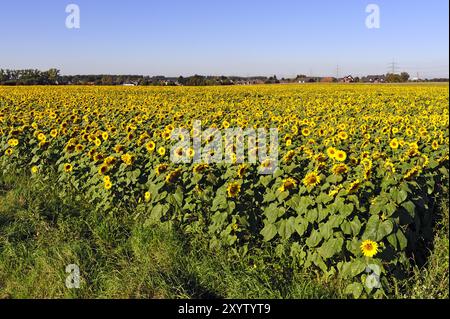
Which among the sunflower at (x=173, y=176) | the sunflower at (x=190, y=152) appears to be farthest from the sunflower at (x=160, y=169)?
the sunflower at (x=190, y=152)

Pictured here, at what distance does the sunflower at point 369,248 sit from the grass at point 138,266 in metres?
0.34

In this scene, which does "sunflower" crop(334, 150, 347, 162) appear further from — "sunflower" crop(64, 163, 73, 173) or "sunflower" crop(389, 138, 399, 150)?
"sunflower" crop(64, 163, 73, 173)

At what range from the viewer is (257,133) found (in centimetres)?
624

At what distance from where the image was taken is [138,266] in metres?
3.83

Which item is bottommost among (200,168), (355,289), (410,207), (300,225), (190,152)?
(355,289)

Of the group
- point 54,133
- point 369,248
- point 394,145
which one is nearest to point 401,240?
point 369,248

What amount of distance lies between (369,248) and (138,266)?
1896 mm

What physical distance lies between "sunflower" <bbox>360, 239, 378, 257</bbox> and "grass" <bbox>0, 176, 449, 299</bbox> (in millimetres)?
338

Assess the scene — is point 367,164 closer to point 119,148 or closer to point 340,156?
point 340,156

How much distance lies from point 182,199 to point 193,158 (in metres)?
0.67

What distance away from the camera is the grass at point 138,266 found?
339cm

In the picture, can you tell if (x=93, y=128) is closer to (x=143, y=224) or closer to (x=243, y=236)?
(x=143, y=224)

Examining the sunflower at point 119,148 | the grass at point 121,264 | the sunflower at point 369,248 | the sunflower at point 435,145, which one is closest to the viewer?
the sunflower at point 369,248

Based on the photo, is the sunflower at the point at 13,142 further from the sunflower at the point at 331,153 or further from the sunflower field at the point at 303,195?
the sunflower at the point at 331,153
